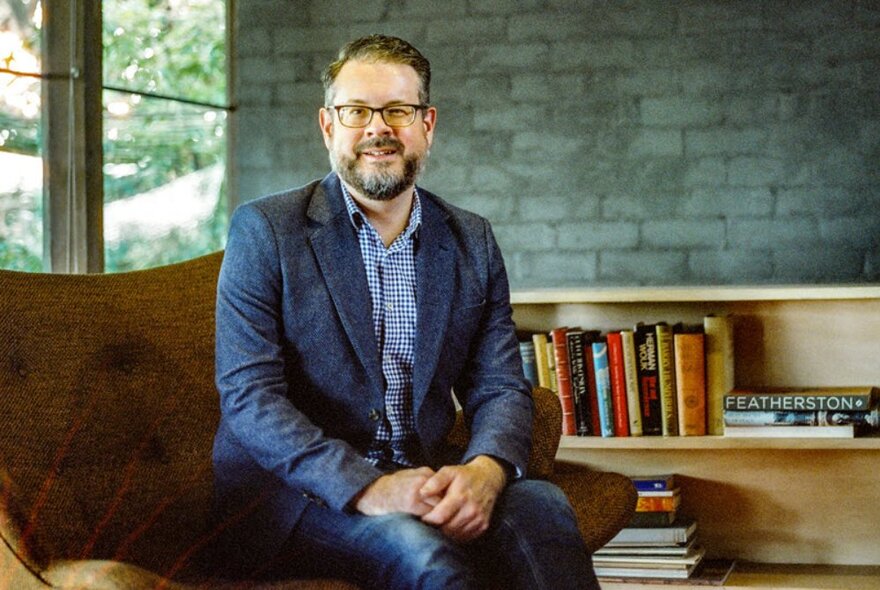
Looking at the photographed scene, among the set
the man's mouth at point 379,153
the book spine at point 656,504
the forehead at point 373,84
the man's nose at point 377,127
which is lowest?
the book spine at point 656,504

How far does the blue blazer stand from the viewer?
1.86m

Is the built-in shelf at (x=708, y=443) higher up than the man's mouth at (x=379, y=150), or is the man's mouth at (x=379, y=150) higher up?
the man's mouth at (x=379, y=150)

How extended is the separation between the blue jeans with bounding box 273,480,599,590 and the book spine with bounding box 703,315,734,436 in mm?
1203

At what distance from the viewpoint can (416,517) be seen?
175cm

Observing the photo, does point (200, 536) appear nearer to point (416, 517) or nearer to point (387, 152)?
point (416, 517)

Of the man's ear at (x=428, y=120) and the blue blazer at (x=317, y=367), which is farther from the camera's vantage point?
the man's ear at (x=428, y=120)

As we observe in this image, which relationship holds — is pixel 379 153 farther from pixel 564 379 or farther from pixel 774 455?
pixel 774 455

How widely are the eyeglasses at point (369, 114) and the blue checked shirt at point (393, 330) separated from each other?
0.13 meters

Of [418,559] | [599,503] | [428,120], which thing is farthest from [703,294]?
[418,559]

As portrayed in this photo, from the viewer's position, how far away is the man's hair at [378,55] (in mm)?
2070

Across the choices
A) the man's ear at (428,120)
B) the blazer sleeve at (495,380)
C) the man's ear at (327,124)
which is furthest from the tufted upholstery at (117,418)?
the man's ear at (428,120)

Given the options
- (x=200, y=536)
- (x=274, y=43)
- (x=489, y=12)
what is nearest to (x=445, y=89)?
(x=489, y=12)

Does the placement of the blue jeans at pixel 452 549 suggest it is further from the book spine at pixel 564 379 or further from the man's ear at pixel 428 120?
the book spine at pixel 564 379

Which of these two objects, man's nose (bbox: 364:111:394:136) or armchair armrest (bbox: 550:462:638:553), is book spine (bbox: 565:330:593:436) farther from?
man's nose (bbox: 364:111:394:136)
